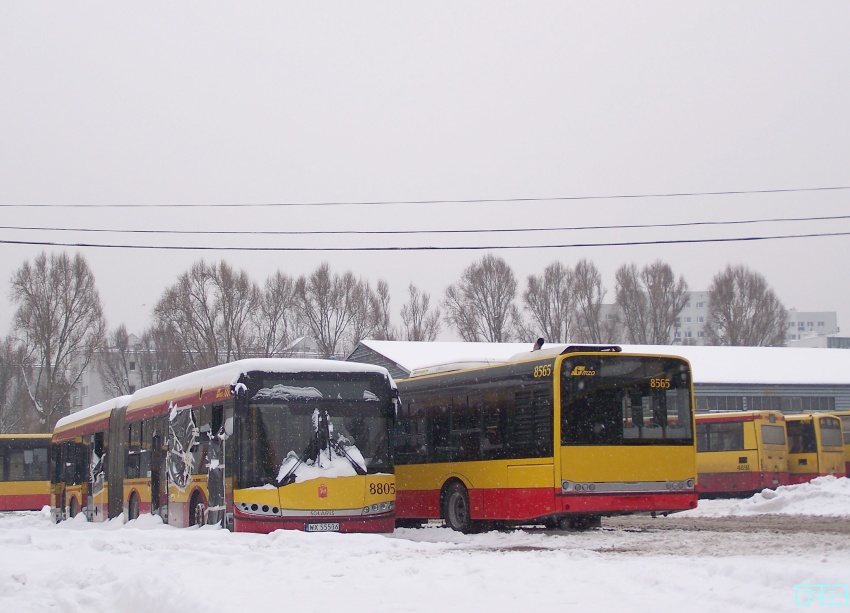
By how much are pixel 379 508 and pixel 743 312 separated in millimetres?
72013

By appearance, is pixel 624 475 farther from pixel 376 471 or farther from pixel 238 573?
pixel 238 573

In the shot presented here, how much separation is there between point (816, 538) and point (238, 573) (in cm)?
861

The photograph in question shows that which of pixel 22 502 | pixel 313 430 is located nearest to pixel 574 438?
pixel 313 430

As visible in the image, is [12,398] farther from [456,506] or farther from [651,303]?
[456,506]

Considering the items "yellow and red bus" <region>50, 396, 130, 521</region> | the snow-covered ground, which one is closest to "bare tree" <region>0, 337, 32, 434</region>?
"yellow and red bus" <region>50, 396, 130, 521</region>

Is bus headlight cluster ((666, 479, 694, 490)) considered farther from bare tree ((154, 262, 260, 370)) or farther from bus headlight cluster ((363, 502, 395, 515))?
Answer: bare tree ((154, 262, 260, 370))

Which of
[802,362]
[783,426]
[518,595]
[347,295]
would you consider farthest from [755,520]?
[347,295]

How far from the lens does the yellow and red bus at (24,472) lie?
39688 mm

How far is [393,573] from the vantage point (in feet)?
36.2

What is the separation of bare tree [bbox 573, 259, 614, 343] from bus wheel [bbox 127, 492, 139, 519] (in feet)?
192

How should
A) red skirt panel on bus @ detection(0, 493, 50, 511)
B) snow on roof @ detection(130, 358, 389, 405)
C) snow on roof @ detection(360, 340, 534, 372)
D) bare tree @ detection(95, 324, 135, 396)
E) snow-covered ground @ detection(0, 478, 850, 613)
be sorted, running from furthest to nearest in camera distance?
bare tree @ detection(95, 324, 135, 396) → snow on roof @ detection(360, 340, 534, 372) → red skirt panel on bus @ detection(0, 493, 50, 511) → snow on roof @ detection(130, 358, 389, 405) → snow-covered ground @ detection(0, 478, 850, 613)

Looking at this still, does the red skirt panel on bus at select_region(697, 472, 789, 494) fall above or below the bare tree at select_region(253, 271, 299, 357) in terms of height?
below

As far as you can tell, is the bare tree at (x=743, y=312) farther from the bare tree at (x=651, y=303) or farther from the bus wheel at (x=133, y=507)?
the bus wheel at (x=133, y=507)

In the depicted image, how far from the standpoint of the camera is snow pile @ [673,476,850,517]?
24.4m
